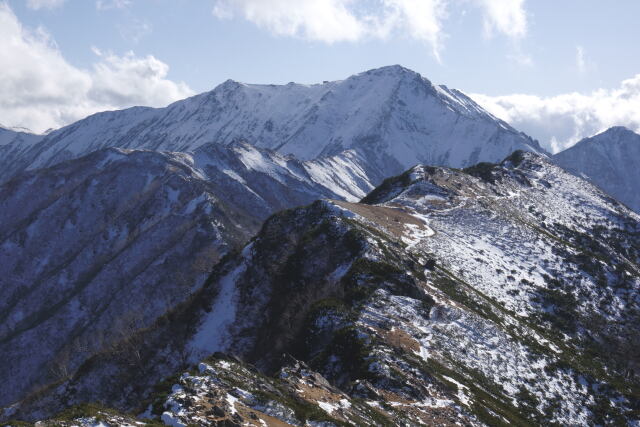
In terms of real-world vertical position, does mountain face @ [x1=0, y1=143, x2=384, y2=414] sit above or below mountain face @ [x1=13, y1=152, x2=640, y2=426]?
below

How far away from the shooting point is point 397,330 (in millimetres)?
47438

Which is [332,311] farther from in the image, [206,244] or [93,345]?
[206,244]

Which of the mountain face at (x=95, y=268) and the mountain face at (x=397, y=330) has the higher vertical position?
the mountain face at (x=397, y=330)

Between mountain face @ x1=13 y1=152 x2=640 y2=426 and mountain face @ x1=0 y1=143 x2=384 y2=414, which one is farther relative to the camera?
mountain face @ x1=0 y1=143 x2=384 y2=414

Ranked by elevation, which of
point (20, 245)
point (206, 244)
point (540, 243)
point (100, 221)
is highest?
point (540, 243)

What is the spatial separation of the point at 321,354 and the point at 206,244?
4537 inches

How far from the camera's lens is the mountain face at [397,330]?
34.2m

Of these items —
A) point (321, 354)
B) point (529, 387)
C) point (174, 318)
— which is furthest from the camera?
point (174, 318)

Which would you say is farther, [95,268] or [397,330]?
[95,268]

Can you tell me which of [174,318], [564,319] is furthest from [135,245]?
[564,319]

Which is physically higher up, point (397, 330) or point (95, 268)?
point (397, 330)

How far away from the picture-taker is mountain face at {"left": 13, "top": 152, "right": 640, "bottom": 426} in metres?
34.2

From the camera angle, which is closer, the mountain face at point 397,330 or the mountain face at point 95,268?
the mountain face at point 397,330

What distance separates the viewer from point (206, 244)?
154625mm
